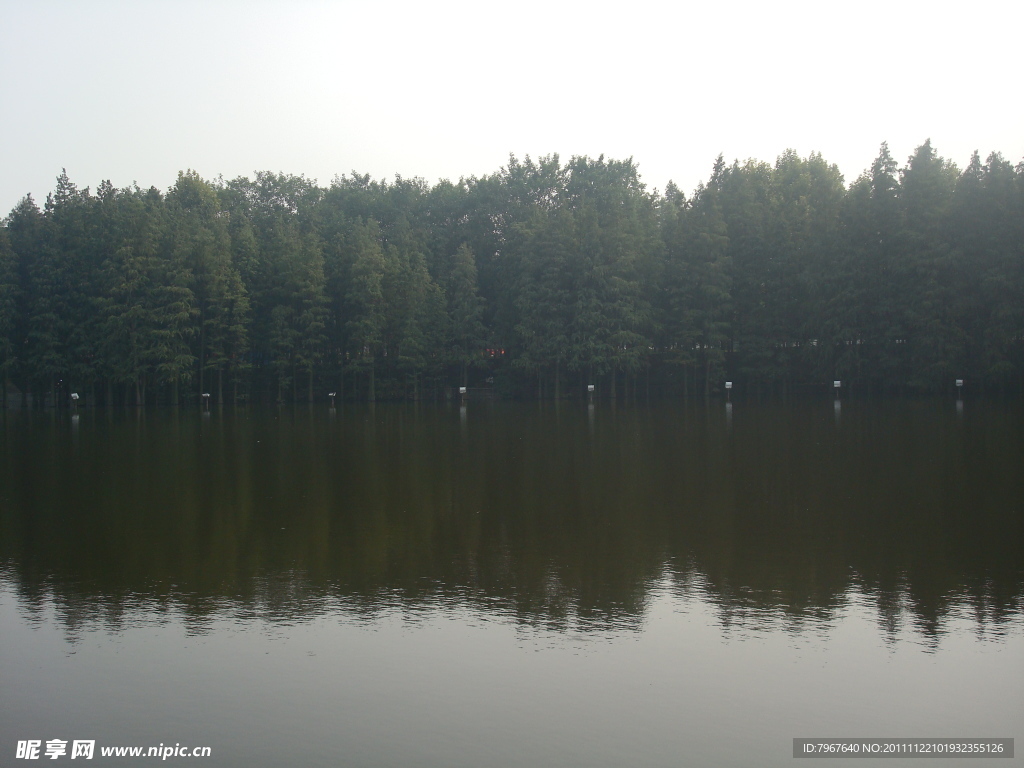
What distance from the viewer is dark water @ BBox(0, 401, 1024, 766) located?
5391mm

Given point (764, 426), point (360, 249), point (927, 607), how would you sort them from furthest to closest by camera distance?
1. point (360, 249)
2. point (764, 426)
3. point (927, 607)

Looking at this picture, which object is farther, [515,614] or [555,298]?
[555,298]

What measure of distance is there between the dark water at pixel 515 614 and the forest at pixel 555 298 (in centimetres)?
3906

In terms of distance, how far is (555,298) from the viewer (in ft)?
196

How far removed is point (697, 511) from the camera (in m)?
12.5

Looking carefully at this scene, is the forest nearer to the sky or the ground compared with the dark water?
nearer to the sky

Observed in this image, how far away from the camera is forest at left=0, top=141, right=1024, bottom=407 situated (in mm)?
50844

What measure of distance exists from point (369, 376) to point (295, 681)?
57.5 m

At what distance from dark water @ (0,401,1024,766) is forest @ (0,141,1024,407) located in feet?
128

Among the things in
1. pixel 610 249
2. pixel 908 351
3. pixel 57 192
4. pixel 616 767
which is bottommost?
pixel 616 767

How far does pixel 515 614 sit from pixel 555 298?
2081 inches

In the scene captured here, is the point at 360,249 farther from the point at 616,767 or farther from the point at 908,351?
the point at 616,767

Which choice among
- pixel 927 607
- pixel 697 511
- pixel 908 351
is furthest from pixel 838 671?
pixel 908 351

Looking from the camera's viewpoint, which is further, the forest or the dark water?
the forest
